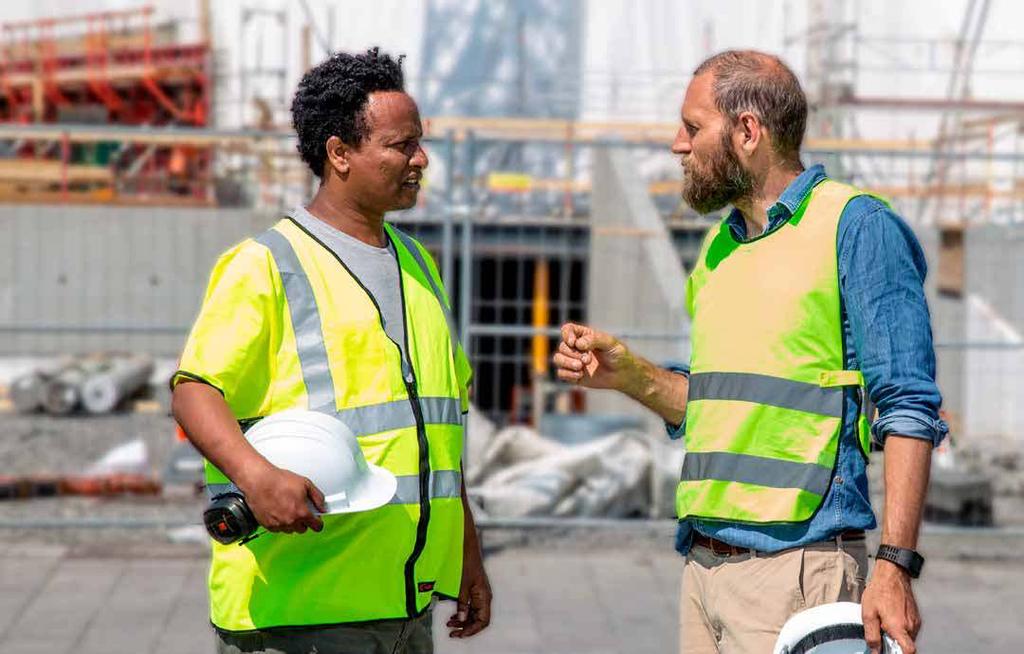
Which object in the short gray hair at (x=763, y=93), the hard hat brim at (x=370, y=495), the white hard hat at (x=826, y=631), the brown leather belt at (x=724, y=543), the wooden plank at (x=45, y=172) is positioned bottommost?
the wooden plank at (x=45, y=172)

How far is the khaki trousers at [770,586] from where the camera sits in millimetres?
2990

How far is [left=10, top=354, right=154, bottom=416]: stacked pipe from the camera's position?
13.5m

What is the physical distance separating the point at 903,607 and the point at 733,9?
19.3 metres

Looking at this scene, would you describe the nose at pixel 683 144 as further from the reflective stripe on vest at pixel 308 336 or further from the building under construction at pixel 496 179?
the building under construction at pixel 496 179

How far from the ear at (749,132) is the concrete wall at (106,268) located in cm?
859

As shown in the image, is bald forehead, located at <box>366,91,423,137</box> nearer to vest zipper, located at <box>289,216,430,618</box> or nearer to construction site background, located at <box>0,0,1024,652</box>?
vest zipper, located at <box>289,216,430,618</box>

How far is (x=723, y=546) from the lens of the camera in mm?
3119

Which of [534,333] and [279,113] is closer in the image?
[534,333]

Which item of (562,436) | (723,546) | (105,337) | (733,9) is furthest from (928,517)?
(733,9)

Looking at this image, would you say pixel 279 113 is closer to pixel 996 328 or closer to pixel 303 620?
pixel 996 328

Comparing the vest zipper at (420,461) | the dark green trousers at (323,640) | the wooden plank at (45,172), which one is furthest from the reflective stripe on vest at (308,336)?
the wooden plank at (45,172)

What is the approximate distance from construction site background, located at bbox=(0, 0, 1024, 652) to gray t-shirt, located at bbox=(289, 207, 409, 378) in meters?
2.46

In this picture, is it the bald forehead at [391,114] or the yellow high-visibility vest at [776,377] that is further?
the bald forehead at [391,114]

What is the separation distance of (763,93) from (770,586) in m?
0.93
